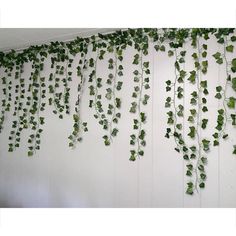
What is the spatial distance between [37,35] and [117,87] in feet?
3.51

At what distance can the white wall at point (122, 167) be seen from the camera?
2301 millimetres

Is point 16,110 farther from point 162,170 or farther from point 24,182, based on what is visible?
point 162,170

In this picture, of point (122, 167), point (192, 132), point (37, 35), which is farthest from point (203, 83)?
point (37, 35)

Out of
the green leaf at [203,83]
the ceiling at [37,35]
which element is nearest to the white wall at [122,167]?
the green leaf at [203,83]

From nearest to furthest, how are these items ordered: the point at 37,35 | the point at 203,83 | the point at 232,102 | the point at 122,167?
the point at 232,102, the point at 203,83, the point at 122,167, the point at 37,35

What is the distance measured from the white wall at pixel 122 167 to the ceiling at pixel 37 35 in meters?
0.33

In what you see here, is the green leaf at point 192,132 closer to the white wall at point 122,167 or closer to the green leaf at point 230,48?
the white wall at point 122,167

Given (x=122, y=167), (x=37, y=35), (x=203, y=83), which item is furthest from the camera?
(x=37, y=35)

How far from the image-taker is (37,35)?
121 inches

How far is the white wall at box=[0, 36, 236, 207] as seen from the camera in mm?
2301

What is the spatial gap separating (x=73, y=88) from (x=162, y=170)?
A: 1.30 meters

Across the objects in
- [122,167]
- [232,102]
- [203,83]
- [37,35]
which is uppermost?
[37,35]

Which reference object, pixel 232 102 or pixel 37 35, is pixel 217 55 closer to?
pixel 232 102

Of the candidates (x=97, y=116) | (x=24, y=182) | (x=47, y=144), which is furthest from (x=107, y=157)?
(x=24, y=182)
